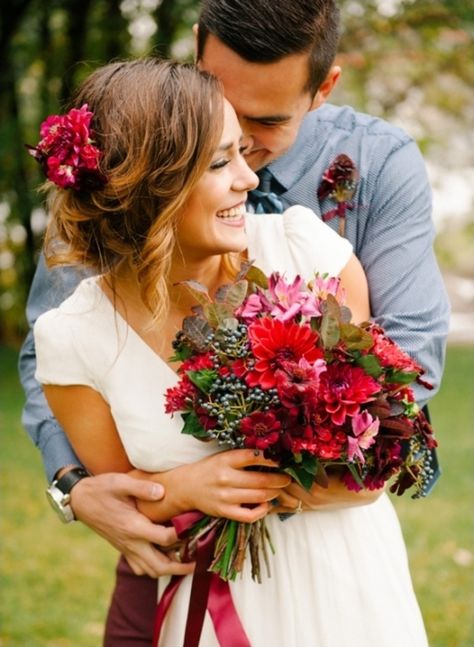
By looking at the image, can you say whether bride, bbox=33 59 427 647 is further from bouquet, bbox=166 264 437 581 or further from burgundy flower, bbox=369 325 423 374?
Result: burgundy flower, bbox=369 325 423 374

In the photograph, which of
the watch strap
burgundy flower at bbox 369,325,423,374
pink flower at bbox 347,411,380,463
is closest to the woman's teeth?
burgundy flower at bbox 369,325,423,374

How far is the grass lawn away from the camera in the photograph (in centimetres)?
560

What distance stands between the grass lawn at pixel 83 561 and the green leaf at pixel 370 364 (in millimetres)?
3596

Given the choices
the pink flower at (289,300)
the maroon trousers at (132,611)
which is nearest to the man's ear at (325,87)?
the pink flower at (289,300)

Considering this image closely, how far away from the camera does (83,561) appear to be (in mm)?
6582

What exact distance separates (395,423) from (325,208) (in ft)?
3.05

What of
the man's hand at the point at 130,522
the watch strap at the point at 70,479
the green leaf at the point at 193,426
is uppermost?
the green leaf at the point at 193,426

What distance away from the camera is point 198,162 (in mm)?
2586

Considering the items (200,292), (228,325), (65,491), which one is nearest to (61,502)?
(65,491)

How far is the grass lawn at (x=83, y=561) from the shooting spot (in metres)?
5.60

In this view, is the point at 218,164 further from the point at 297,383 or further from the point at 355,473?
the point at 355,473

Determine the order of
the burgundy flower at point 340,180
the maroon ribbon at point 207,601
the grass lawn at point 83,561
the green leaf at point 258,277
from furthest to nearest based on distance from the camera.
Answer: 1. the grass lawn at point 83,561
2. the burgundy flower at point 340,180
3. the maroon ribbon at point 207,601
4. the green leaf at point 258,277

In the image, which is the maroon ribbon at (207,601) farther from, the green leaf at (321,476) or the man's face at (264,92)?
the man's face at (264,92)

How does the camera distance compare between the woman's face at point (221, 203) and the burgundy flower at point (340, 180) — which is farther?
the burgundy flower at point (340, 180)
